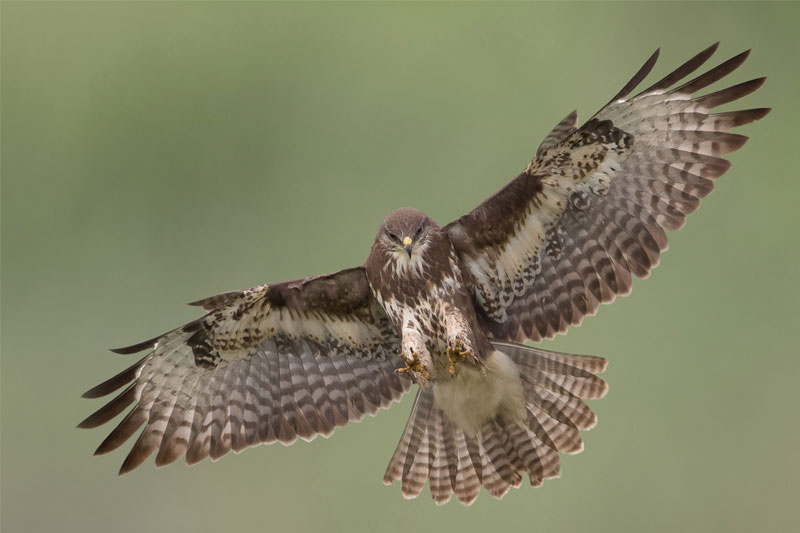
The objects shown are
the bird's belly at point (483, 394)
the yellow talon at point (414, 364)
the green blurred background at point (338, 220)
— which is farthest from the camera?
the green blurred background at point (338, 220)

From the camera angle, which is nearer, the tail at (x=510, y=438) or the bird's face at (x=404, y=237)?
the bird's face at (x=404, y=237)

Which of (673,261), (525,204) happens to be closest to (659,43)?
(673,261)

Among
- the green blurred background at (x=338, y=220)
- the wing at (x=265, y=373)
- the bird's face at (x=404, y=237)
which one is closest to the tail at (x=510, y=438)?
the wing at (x=265, y=373)

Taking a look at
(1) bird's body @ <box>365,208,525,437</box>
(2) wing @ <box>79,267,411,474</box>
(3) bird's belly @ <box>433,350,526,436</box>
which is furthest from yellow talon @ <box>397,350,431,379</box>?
(2) wing @ <box>79,267,411,474</box>

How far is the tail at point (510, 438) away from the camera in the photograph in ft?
30.1

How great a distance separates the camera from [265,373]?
373 inches

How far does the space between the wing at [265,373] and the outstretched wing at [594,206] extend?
0.95 m

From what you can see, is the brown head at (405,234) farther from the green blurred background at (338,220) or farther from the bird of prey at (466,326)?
the green blurred background at (338,220)

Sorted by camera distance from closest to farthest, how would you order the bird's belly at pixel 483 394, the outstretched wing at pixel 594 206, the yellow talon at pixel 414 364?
the yellow talon at pixel 414 364 → the outstretched wing at pixel 594 206 → the bird's belly at pixel 483 394

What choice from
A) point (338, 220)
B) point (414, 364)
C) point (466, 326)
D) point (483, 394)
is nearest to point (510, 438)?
point (483, 394)

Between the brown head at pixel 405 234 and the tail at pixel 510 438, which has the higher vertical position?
the brown head at pixel 405 234

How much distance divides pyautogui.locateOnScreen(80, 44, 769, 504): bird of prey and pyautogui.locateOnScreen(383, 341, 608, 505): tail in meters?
0.01

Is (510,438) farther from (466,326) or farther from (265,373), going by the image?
(265,373)

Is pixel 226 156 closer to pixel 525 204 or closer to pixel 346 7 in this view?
pixel 346 7
